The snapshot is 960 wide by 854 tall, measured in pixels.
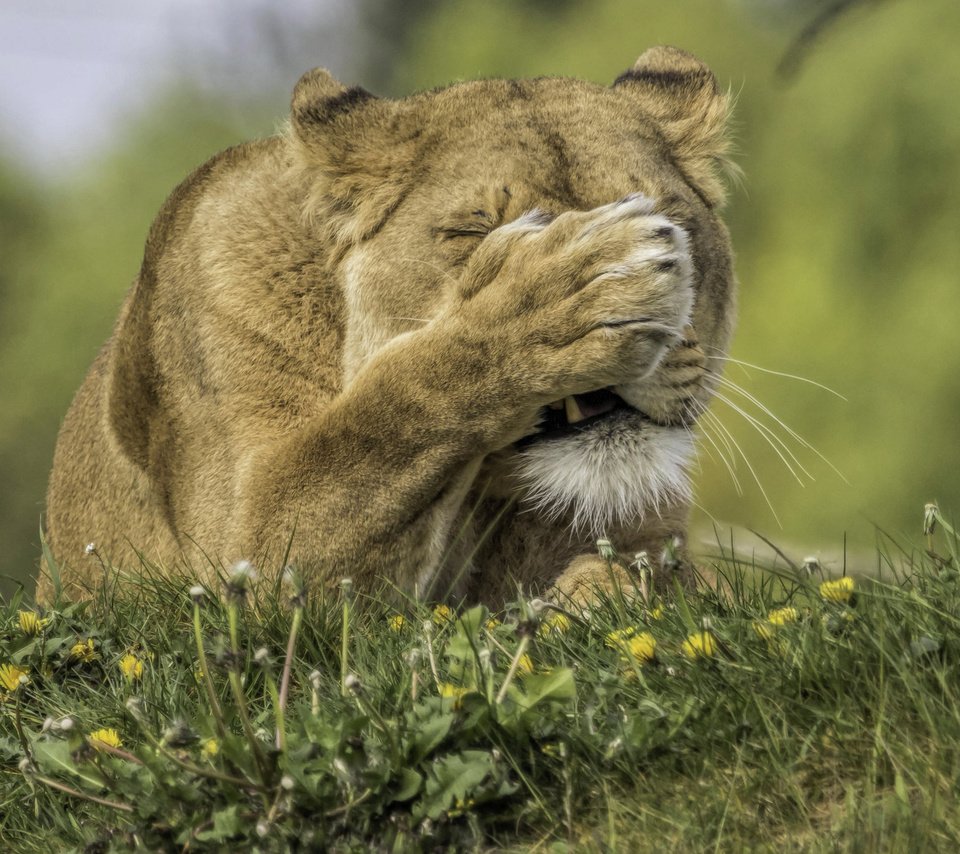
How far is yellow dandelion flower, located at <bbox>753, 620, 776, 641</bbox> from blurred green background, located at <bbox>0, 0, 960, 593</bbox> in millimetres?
9753

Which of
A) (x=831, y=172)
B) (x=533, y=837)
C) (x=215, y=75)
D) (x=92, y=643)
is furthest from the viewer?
(x=215, y=75)

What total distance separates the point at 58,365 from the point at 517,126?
68.2ft

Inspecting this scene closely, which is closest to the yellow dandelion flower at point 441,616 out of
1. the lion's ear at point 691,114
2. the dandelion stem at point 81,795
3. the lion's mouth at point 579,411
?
the lion's mouth at point 579,411

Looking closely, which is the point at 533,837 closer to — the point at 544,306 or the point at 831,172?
the point at 544,306

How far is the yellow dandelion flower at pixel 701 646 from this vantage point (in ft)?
8.13

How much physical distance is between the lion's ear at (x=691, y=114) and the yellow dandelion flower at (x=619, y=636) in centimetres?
213

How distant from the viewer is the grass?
215cm

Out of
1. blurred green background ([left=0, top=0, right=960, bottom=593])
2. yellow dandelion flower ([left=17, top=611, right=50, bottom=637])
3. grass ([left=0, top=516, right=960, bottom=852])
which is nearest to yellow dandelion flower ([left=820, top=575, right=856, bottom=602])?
grass ([left=0, top=516, right=960, bottom=852])

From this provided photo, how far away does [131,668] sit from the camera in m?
3.04

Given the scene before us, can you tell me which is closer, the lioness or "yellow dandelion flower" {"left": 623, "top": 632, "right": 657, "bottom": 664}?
"yellow dandelion flower" {"left": 623, "top": 632, "right": 657, "bottom": 664}

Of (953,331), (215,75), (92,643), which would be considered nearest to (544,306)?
(92,643)

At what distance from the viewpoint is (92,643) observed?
10.8 ft

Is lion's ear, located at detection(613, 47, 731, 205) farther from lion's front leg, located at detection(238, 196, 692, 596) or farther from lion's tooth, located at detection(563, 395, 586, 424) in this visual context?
lion's tooth, located at detection(563, 395, 586, 424)

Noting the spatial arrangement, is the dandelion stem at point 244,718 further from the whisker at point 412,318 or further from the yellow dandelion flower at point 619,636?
the whisker at point 412,318
